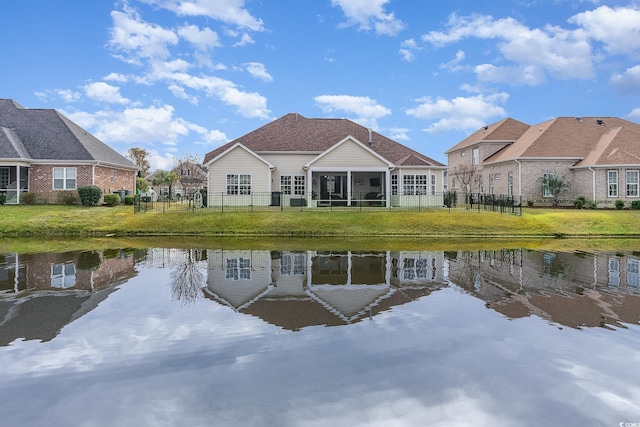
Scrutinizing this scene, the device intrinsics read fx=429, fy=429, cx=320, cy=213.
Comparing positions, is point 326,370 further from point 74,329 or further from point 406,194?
point 406,194

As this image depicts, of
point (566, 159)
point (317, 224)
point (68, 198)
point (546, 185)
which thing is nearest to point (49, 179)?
point (68, 198)

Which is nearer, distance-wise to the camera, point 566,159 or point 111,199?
point 111,199

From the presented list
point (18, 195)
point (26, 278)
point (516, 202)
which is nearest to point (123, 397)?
point (26, 278)

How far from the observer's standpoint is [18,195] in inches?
1184

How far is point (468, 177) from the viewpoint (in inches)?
1791

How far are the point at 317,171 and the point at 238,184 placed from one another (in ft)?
19.1

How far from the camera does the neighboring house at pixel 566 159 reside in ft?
109

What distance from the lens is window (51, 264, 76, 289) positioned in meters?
10.5

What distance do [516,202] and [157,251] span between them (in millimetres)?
29400

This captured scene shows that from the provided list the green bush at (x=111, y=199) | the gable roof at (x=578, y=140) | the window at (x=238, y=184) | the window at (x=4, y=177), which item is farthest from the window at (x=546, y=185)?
the window at (x=4, y=177)

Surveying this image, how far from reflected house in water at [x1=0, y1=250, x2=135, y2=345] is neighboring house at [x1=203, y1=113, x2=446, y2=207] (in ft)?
50.6

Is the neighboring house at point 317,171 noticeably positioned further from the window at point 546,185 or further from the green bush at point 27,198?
the green bush at point 27,198

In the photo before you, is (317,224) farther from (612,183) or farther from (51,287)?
(612,183)

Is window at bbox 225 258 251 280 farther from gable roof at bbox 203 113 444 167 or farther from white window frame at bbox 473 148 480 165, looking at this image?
white window frame at bbox 473 148 480 165
